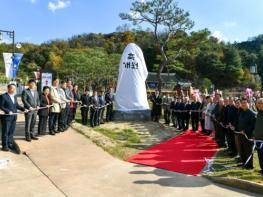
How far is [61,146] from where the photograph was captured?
9219 millimetres

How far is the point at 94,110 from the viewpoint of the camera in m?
13.5

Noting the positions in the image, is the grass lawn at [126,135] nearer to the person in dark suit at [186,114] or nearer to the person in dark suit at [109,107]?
the person in dark suit at [186,114]

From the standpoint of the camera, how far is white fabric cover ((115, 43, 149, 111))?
16031 mm

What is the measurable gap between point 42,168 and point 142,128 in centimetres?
721

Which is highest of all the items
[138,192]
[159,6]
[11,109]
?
[159,6]

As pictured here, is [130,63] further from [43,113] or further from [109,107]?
[43,113]

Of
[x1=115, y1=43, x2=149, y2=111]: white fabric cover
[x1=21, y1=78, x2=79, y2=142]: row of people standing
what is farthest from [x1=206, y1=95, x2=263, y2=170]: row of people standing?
[x1=21, y1=78, x2=79, y2=142]: row of people standing

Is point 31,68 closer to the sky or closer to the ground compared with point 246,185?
closer to the sky

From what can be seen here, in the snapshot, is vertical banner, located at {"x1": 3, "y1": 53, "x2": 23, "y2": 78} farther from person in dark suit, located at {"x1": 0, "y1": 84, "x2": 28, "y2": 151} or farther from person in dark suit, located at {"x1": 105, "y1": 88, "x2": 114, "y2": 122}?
person in dark suit, located at {"x1": 0, "y1": 84, "x2": 28, "y2": 151}

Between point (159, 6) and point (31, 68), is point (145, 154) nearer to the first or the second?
point (159, 6)

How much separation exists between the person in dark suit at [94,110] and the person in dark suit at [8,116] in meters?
5.13

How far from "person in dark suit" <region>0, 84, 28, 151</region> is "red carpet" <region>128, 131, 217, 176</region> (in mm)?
2990

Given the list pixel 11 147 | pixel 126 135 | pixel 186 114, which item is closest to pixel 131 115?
pixel 186 114

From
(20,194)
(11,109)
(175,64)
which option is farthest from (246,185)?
(175,64)
